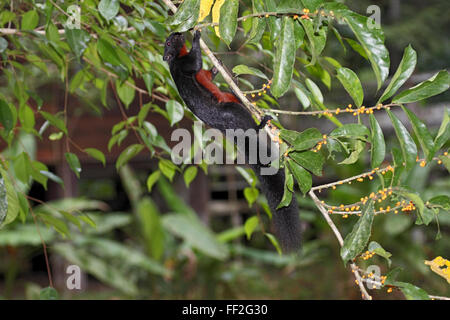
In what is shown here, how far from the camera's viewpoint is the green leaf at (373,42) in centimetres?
51

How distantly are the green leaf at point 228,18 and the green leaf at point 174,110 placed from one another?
12.4 inches

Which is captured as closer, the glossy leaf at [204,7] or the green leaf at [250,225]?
the glossy leaf at [204,7]

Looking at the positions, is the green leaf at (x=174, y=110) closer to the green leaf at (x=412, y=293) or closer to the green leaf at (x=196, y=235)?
the green leaf at (x=412, y=293)

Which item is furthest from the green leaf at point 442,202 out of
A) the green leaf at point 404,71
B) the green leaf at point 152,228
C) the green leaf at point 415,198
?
the green leaf at point 152,228

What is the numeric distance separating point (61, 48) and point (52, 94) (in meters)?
2.45

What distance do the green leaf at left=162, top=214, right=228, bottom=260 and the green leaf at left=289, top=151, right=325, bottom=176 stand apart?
2.44 metres

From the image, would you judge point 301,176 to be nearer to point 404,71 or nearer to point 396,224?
point 404,71

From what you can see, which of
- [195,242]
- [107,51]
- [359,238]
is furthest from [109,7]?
[195,242]

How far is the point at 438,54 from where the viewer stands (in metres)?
4.16

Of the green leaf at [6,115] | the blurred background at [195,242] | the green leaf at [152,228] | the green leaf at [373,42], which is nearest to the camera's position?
the green leaf at [373,42]

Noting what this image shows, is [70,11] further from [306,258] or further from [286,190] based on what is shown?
[306,258]

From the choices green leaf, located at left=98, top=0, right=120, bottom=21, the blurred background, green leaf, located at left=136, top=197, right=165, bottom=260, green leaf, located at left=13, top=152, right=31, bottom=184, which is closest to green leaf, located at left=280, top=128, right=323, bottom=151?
green leaf, located at left=98, top=0, right=120, bottom=21

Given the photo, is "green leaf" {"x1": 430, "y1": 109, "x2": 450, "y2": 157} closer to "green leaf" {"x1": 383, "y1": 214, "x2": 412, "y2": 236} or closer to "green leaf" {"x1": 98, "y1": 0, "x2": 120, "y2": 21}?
"green leaf" {"x1": 98, "y1": 0, "x2": 120, "y2": 21}

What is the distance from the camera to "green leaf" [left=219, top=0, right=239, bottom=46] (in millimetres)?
541
